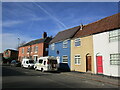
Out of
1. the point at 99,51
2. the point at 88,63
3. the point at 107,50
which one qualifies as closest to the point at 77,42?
the point at 88,63

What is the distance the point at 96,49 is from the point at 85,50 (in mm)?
2108

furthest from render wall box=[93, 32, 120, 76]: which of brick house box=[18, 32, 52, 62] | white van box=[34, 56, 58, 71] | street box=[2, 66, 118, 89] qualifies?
brick house box=[18, 32, 52, 62]

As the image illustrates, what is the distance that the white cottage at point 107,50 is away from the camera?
1353cm

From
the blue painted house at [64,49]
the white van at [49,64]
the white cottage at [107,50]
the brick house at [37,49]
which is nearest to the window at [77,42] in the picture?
the blue painted house at [64,49]

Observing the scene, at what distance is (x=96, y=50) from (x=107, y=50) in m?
1.77

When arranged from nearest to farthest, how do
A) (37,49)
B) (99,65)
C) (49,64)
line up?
(99,65), (49,64), (37,49)

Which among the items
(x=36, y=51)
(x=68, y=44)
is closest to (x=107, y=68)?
(x=68, y=44)

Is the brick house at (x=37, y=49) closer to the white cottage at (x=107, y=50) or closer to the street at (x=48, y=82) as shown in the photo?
the white cottage at (x=107, y=50)

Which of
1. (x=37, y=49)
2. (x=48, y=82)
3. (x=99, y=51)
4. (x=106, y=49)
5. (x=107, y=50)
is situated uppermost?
(x=37, y=49)

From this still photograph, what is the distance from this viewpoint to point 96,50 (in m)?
16.0

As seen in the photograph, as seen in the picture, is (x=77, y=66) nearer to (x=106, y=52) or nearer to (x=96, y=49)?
(x=96, y=49)

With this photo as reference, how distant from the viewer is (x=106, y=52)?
1460cm

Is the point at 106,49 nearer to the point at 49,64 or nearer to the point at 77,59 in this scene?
the point at 77,59

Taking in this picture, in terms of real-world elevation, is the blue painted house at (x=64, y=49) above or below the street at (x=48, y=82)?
above
